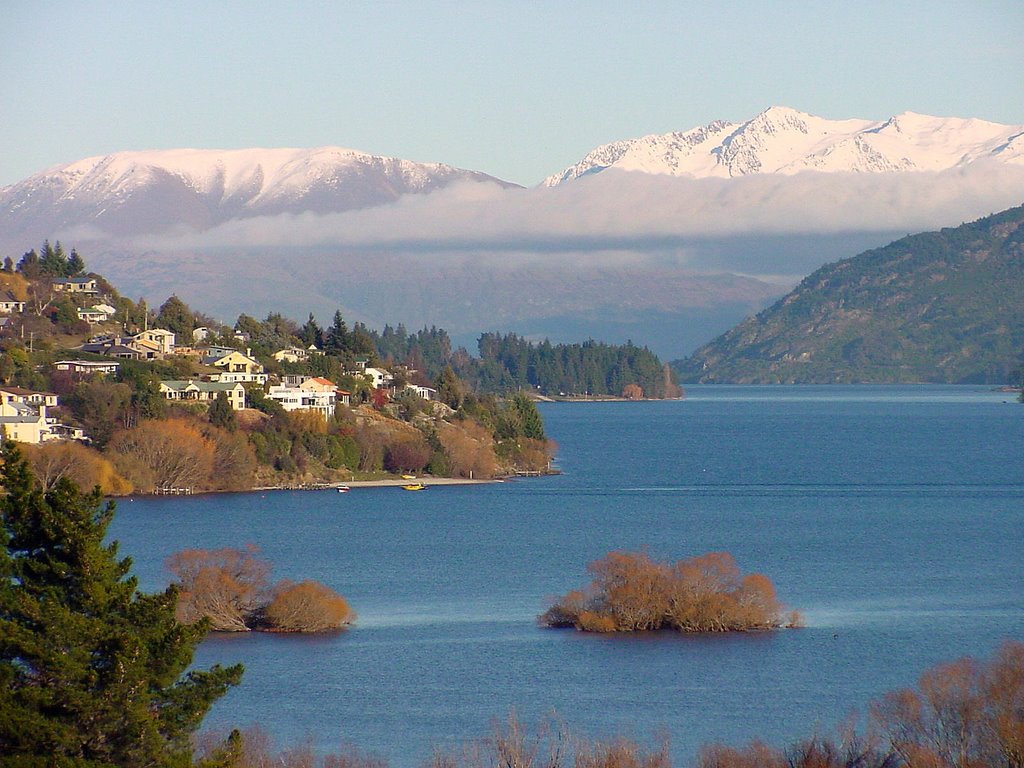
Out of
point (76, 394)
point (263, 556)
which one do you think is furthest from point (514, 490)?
point (263, 556)

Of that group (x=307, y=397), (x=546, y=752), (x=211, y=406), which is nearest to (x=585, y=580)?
(x=546, y=752)

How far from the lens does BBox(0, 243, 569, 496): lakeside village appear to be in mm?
94125

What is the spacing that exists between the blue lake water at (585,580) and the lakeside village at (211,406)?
425 cm

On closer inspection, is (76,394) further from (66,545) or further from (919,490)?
(66,545)

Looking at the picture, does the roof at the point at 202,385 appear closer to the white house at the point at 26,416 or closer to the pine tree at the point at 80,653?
the white house at the point at 26,416

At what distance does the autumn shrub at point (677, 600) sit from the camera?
47.8m

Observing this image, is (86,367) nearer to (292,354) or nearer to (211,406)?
(211,406)

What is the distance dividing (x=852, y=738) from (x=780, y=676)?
1247 centimetres

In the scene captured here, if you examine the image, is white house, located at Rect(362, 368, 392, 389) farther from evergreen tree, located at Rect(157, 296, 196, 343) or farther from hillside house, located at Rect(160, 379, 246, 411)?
hillside house, located at Rect(160, 379, 246, 411)

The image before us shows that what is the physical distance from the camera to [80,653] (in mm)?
23312

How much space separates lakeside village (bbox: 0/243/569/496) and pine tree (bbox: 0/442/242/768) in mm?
58389

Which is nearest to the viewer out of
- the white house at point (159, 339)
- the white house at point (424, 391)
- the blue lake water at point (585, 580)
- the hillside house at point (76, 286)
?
the blue lake water at point (585, 580)

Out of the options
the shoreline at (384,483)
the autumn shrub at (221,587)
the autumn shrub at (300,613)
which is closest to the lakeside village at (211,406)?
the shoreline at (384,483)

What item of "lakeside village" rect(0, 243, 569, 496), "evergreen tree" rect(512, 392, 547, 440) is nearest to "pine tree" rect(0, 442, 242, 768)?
"lakeside village" rect(0, 243, 569, 496)
